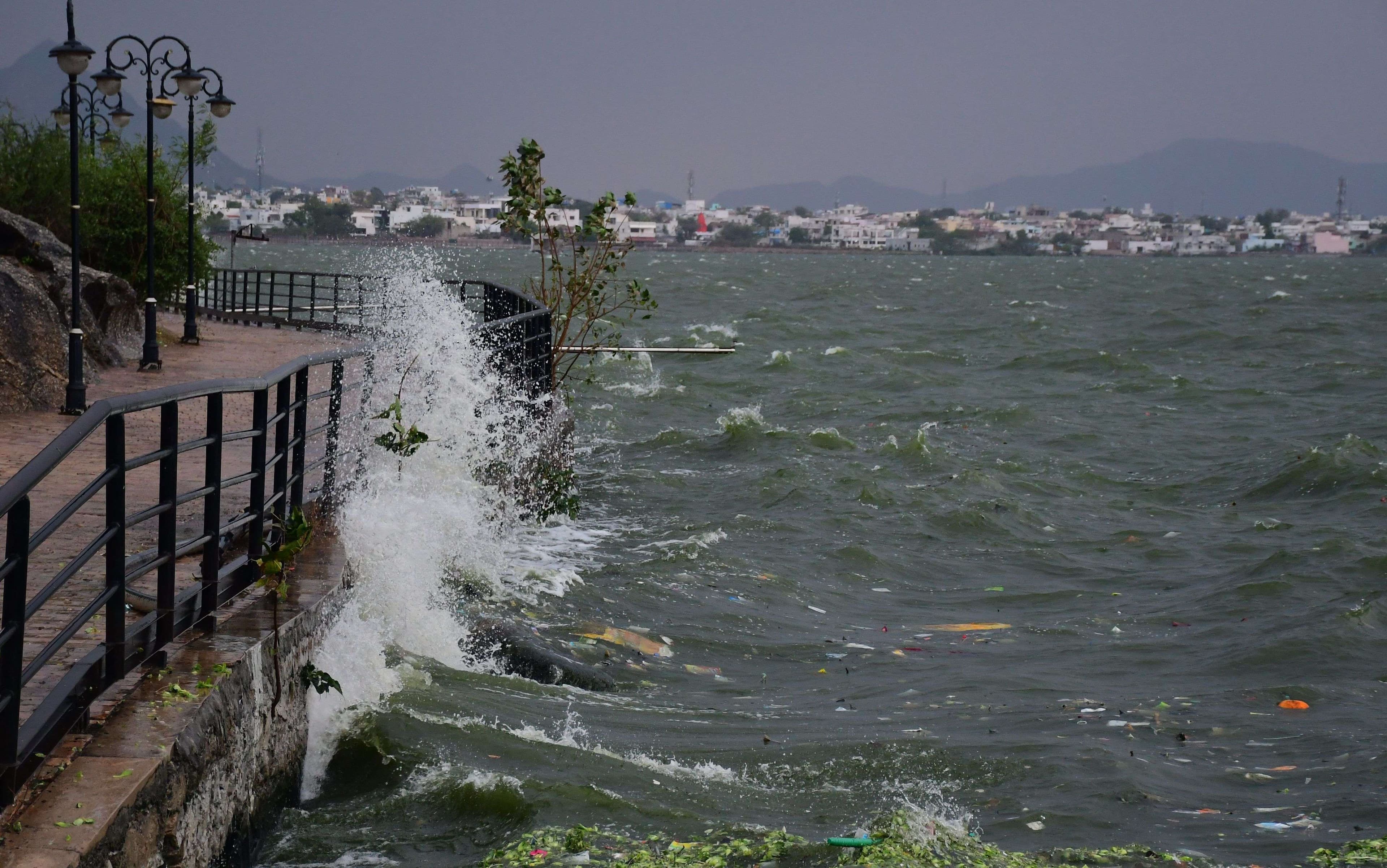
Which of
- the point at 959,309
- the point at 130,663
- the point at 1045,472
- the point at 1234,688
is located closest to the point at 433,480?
the point at 130,663

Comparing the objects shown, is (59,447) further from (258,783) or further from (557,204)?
(557,204)

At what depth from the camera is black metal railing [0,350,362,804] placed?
141 inches

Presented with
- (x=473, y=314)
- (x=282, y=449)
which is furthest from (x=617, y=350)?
(x=282, y=449)

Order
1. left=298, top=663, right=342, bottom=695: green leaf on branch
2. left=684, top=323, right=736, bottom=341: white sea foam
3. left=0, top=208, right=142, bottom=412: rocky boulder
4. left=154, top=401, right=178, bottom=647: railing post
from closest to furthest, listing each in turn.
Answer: left=154, top=401, right=178, bottom=647: railing post
left=298, top=663, right=342, bottom=695: green leaf on branch
left=0, top=208, right=142, bottom=412: rocky boulder
left=684, top=323, right=736, bottom=341: white sea foam

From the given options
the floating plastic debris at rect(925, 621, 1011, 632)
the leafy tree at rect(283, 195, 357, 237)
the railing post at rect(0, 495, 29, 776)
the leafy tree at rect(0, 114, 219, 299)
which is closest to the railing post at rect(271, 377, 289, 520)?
the railing post at rect(0, 495, 29, 776)

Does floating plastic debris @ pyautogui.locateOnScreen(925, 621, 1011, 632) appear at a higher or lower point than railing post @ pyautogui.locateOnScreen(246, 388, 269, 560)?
lower

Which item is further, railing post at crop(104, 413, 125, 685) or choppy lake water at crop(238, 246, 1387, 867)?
choppy lake water at crop(238, 246, 1387, 867)

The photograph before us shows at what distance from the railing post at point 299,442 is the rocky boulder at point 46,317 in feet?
18.7

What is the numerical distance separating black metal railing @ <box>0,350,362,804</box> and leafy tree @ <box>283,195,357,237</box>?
9434 cm

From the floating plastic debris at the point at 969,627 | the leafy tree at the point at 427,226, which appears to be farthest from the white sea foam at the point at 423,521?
the leafy tree at the point at 427,226

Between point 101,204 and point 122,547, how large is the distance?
19.3 metres

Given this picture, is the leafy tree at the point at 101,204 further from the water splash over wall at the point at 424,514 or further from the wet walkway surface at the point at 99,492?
the water splash over wall at the point at 424,514

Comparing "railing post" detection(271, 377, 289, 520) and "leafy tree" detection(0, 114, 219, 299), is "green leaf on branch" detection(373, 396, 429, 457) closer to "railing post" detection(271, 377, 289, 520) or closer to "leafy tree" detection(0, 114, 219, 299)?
"railing post" detection(271, 377, 289, 520)

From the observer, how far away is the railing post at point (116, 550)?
407 cm
